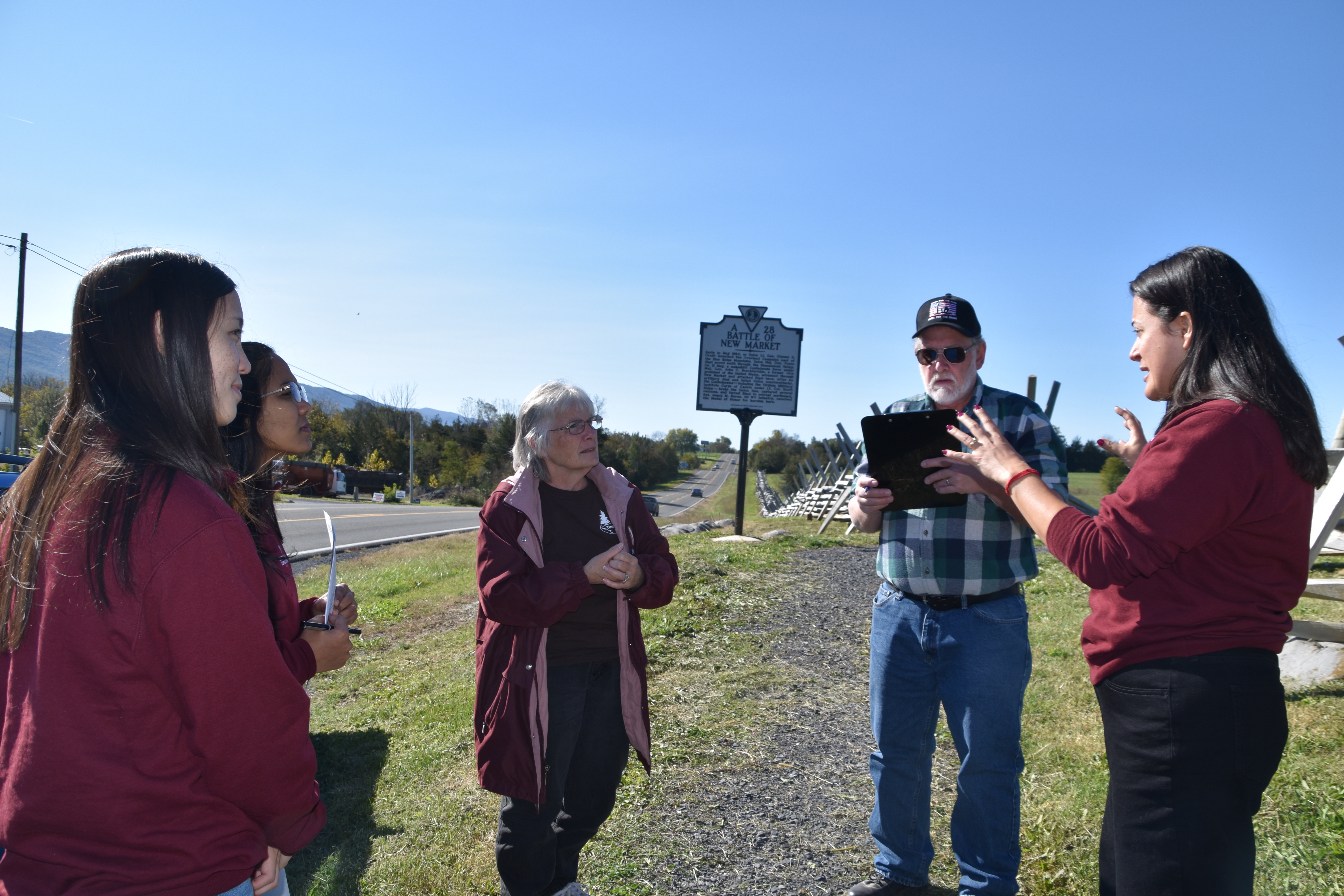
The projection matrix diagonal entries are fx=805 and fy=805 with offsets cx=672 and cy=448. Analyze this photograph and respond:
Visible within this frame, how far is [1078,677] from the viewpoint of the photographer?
5348 millimetres

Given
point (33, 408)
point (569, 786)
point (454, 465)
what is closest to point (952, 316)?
point (569, 786)

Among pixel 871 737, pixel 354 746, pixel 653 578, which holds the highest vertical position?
pixel 653 578

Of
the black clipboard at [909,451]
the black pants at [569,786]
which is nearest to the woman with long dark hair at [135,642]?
the black pants at [569,786]

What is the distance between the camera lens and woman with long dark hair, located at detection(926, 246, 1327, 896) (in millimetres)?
1904

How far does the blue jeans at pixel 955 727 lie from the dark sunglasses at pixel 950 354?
3.01ft

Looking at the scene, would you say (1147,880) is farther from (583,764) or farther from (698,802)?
(698,802)

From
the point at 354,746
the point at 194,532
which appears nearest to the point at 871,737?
the point at 354,746

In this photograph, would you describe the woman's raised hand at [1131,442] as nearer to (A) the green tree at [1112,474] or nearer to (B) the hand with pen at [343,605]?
(B) the hand with pen at [343,605]

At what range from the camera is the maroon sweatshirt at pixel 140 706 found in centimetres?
140

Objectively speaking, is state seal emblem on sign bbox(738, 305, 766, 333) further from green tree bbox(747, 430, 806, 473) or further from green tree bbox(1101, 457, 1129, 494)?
green tree bbox(747, 430, 806, 473)

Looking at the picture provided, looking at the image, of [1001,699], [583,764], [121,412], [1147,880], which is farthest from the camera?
[583,764]

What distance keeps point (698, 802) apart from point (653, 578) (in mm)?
1422

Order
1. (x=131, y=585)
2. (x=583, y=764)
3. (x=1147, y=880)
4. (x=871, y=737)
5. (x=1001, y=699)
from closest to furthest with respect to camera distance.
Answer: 1. (x=131, y=585)
2. (x=1147, y=880)
3. (x=1001, y=699)
4. (x=583, y=764)
5. (x=871, y=737)

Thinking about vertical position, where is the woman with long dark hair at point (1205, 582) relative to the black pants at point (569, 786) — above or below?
above
